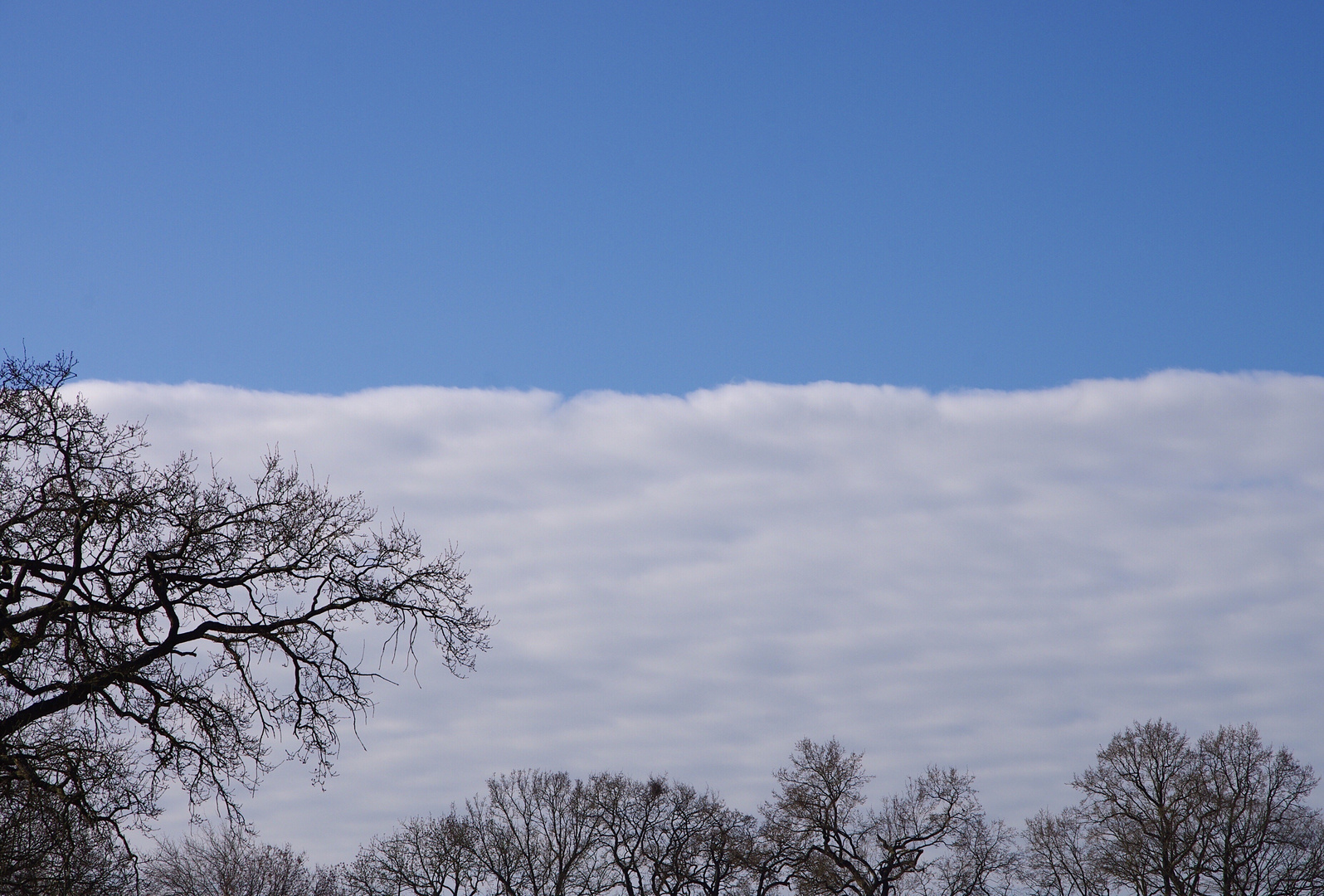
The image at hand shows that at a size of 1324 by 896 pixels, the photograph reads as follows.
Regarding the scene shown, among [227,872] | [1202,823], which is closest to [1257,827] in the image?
[1202,823]

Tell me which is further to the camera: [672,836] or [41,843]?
[672,836]

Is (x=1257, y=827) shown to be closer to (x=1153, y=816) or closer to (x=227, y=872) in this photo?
(x=1153, y=816)

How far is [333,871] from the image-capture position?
2729 inches

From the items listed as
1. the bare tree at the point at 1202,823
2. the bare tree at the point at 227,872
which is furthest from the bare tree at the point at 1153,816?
the bare tree at the point at 227,872

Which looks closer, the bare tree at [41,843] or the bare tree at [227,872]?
the bare tree at [41,843]

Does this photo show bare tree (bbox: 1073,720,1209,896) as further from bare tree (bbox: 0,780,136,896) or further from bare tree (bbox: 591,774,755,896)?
bare tree (bbox: 0,780,136,896)

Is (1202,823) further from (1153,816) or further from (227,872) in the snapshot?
(227,872)

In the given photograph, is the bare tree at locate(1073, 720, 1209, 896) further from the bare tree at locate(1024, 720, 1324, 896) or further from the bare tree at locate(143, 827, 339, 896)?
the bare tree at locate(143, 827, 339, 896)

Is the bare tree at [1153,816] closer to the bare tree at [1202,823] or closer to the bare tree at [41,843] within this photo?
the bare tree at [1202,823]

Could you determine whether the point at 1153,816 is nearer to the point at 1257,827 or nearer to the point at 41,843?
the point at 1257,827

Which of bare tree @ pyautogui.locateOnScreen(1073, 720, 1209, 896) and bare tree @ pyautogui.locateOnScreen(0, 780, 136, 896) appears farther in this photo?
bare tree @ pyautogui.locateOnScreen(1073, 720, 1209, 896)

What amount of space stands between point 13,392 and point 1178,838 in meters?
54.8

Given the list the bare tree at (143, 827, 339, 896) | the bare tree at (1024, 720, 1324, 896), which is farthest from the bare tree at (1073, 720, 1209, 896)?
the bare tree at (143, 827, 339, 896)

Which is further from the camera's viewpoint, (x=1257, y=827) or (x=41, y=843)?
(x=1257, y=827)
